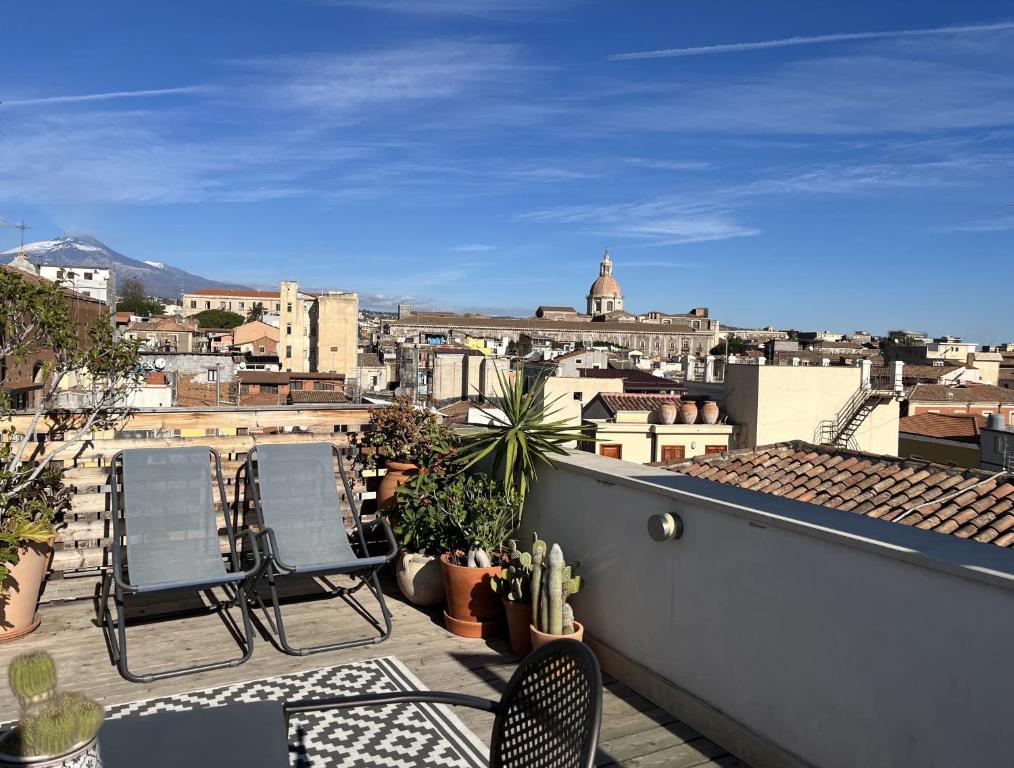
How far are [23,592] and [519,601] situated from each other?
8.13 ft

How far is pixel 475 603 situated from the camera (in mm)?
4168

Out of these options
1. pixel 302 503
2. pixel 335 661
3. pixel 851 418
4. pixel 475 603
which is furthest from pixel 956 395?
pixel 335 661

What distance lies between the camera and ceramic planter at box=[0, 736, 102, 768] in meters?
1.33

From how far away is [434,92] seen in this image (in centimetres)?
1905

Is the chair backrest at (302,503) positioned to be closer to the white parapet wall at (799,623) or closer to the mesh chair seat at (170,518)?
the mesh chair seat at (170,518)

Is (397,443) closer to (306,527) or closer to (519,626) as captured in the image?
(306,527)

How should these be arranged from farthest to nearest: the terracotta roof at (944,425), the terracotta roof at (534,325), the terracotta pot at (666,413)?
the terracotta roof at (534,325)
the terracotta roof at (944,425)
the terracotta pot at (666,413)

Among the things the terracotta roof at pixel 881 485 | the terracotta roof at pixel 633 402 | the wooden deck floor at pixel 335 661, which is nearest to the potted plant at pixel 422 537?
the wooden deck floor at pixel 335 661

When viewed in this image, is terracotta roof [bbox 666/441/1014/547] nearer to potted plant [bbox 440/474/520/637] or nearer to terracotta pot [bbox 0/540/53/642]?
potted plant [bbox 440/474/520/637]

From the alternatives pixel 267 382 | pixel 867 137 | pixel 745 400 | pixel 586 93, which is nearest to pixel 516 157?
pixel 586 93

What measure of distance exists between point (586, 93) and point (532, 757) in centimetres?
2097

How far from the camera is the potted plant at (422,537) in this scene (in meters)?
4.54

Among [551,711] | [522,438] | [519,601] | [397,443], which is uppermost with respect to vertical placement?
[522,438]

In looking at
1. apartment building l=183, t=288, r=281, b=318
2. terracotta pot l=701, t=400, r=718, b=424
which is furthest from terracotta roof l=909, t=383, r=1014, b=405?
apartment building l=183, t=288, r=281, b=318
